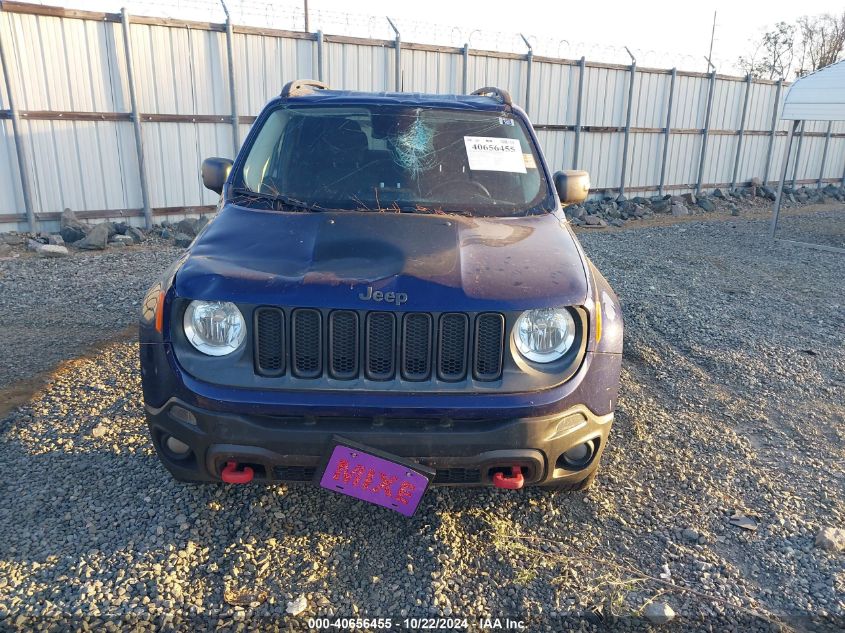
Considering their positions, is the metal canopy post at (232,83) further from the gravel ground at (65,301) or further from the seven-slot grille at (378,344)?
the seven-slot grille at (378,344)

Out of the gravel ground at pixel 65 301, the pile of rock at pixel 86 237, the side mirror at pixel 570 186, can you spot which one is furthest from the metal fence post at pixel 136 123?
the side mirror at pixel 570 186

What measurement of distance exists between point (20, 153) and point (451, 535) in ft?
32.0

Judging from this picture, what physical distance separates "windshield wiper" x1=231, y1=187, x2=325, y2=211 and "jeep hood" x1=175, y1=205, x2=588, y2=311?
9 centimetres

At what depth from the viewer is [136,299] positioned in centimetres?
704

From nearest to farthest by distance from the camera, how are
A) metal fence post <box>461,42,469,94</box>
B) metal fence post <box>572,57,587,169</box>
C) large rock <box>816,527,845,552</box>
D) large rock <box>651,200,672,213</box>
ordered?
large rock <box>816,527,845,552</box>, metal fence post <box>461,42,469,94</box>, metal fence post <box>572,57,587,169</box>, large rock <box>651,200,672,213</box>

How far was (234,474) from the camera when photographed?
8.63 feet

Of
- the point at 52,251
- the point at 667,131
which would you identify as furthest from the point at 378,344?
the point at 667,131

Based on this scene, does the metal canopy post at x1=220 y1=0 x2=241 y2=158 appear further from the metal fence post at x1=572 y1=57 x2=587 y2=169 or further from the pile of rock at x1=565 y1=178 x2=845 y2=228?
the metal fence post at x1=572 y1=57 x2=587 y2=169

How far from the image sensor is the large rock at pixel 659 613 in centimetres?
255

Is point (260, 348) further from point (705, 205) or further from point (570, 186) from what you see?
point (705, 205)

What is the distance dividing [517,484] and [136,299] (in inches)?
224

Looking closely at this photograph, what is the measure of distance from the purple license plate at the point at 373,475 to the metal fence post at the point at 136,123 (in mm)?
9691

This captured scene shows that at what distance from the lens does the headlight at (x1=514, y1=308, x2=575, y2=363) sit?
8.72 ft

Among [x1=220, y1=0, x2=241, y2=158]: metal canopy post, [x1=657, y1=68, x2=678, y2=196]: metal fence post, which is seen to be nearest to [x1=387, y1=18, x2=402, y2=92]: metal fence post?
[x1=220, y1=0, x2=241, y2=158]: metal canopy post
